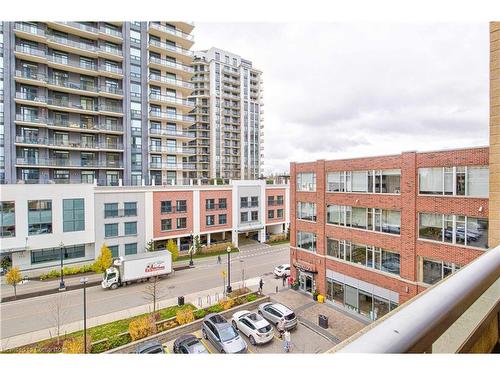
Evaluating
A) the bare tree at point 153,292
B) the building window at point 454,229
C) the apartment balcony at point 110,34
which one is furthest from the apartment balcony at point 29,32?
the building window at point 454,229

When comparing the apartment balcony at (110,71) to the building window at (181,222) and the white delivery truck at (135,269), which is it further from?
the white delivery truck at (135,269)

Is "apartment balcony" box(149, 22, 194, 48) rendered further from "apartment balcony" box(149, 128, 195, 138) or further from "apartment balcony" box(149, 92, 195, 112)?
"apartment balcony" box(149, 128, 195, 138)

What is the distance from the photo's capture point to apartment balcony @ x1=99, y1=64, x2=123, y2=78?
90.3 ft

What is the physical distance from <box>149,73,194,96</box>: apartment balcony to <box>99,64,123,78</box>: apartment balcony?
124 inches

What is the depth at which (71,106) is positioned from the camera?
26.7 metres

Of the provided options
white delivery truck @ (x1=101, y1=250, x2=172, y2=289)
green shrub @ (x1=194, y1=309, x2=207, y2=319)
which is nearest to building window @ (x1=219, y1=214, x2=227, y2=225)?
white delivery truck @ (x1=101, y1=250, x2=172, y2=289)

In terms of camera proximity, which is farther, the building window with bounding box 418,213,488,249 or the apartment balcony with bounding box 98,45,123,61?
the apartment balcony with bounding box 98,45,123,61

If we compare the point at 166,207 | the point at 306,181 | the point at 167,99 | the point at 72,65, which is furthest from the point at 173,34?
the point at 306,181

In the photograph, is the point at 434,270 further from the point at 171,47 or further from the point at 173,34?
the point at 173,34
